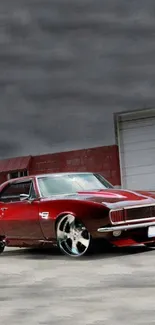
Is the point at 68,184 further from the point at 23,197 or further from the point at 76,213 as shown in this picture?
the point at 76,213

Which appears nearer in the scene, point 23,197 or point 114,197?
point 114,197

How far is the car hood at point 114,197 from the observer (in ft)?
27.9

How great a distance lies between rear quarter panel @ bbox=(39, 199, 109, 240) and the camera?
8.33 meters

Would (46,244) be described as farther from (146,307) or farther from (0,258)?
(146,307)

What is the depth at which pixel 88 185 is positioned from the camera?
9.77 metres

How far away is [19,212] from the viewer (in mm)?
9703

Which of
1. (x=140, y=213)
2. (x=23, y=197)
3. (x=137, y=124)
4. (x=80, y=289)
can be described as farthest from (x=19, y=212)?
(x=137, y=124)

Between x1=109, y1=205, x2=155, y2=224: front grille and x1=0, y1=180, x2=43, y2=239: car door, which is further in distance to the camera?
x1=0, y1=180, x2=43, y2=239: car door

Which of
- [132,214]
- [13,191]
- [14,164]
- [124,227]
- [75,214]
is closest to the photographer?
[124,227]

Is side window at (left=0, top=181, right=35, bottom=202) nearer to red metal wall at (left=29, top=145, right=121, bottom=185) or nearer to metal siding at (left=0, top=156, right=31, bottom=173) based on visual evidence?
red metal wall at (left=29, top=145, right=121, bottom=185)

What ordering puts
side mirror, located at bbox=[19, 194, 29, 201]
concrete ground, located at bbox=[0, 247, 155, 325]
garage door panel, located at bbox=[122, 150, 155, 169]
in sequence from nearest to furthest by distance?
1. concrete ground, located at bbox=[0, 247, 155, 325]
2. side mirror, located at bbox=[19, 194, 29, 201]
3. garage door panel, located at bbox=[122, 150, 155, 169]

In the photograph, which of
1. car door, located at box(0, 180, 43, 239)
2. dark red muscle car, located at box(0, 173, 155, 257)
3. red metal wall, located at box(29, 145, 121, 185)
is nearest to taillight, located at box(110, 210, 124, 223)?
dark red muscle car, located at box(0, 173, 155, 257)

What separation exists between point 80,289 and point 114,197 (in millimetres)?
3094

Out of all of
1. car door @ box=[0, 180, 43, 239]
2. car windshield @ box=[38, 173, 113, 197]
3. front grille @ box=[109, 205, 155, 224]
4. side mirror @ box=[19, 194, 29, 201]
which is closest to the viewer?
front grille @ box=[109, 205, 155, 224]
